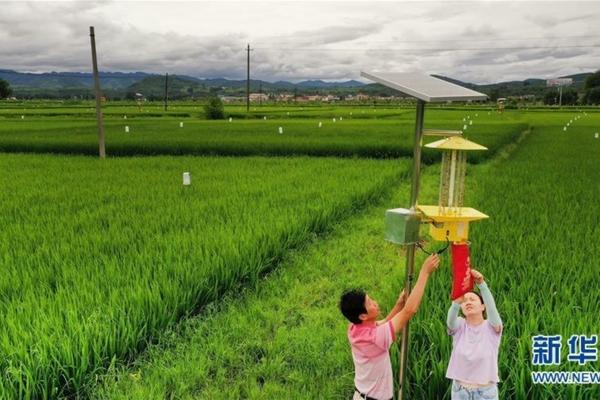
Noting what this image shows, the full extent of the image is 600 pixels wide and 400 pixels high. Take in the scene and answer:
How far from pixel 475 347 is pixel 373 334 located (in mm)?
434

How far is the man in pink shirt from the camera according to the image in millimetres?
1987

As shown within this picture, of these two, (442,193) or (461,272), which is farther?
(442,193)

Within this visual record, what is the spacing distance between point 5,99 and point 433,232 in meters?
98.0

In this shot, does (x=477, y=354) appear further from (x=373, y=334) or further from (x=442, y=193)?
(x=442, y=193)

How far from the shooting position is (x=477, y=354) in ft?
6.30

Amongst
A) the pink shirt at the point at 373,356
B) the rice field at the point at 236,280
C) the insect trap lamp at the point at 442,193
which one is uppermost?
the insect trap lamp at the point at 442,193

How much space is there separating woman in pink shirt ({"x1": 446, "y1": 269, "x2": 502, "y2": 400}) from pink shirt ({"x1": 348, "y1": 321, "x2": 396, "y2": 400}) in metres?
0.28

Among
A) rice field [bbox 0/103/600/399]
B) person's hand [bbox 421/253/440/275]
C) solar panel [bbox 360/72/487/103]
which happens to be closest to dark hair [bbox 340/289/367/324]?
person's hand [bbox 421/253/440/275]

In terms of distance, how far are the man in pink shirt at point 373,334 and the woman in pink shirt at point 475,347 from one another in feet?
0.58

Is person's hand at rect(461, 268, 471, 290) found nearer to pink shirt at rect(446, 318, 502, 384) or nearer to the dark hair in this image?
pink shirt at rect(446, 318, 502, 384)

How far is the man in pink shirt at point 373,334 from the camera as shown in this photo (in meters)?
1.99

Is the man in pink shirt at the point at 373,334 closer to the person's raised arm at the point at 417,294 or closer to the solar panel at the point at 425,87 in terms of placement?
the person's raised arm at the point at 417,294

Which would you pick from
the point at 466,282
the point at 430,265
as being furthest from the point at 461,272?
the point at 430,265

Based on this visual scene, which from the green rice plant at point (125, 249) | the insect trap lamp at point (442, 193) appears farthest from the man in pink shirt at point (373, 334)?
the green rice plant at point (125, 249)
